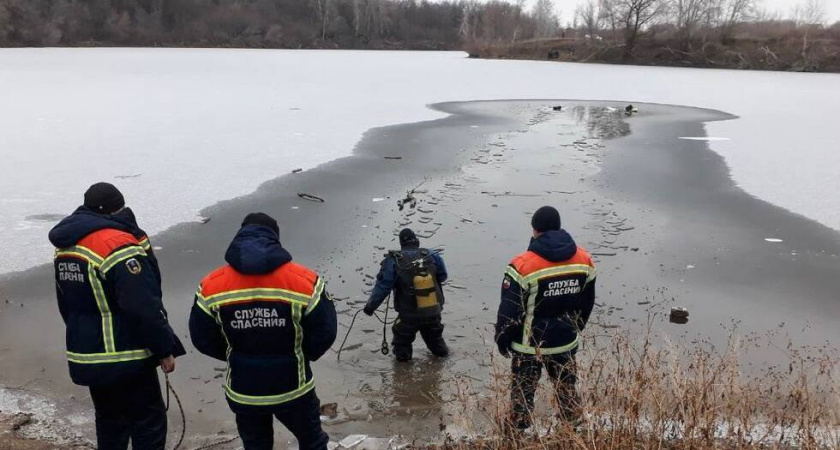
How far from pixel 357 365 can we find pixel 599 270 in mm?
3578

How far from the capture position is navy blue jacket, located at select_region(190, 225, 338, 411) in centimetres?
298

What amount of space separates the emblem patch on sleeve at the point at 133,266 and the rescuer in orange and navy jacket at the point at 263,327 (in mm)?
362

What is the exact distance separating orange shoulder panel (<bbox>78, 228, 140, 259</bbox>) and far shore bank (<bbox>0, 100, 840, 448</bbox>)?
1.70 metres

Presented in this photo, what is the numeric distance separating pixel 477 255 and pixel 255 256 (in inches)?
215

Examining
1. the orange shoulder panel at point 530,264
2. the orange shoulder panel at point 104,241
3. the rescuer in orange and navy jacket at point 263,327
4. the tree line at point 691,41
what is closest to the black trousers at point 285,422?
the rescuer in orange and navy jacket at point 263,327

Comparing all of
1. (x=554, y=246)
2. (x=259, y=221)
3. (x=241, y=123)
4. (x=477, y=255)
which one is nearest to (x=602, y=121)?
(x=241, y=123)

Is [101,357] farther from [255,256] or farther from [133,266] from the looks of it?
[255,256]

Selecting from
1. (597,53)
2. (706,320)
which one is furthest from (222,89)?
(597,53)

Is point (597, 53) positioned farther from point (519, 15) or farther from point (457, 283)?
point (457, 283)

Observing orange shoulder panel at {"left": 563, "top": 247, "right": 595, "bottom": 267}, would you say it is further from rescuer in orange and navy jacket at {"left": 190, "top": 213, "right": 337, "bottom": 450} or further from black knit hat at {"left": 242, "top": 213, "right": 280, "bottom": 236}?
black knit hat at {"left": 242, "top": 213, "right": 280, "bottom": 236}

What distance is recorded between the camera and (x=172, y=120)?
17859mm

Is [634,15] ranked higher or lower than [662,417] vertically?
higher

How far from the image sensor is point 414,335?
17.4 ft

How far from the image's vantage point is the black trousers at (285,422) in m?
3.23
